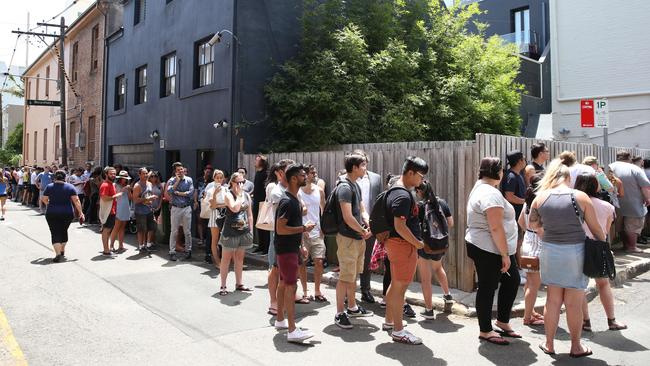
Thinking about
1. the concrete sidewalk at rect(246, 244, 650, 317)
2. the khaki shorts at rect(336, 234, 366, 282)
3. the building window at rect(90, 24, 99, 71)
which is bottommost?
the concrete sidewalk at rect(246, 244, 650, 317)

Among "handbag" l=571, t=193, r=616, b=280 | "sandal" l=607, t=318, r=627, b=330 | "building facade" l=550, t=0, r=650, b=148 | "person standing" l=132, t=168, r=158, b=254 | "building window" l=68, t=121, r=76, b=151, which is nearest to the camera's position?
"handbag" l=571, t=193, r=616, b=280

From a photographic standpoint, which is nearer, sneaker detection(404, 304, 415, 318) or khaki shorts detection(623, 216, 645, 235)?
sneaker detection(404, 304, 415, 318)

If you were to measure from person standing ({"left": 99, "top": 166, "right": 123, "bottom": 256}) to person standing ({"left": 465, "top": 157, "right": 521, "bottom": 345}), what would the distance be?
798 cm

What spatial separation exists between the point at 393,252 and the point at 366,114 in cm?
726

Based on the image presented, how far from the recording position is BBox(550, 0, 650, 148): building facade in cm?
1681

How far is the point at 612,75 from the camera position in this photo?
17438 millimetres

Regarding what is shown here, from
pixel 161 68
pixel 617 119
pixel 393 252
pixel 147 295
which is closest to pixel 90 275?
pixel 147 295

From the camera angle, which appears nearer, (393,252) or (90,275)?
(393,252)

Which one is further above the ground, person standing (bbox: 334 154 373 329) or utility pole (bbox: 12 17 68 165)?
utility pole (bbox: 12 17 68 165)

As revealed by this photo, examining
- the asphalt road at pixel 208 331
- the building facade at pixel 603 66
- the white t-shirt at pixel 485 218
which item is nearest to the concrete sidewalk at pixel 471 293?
the asphalt road at pixel 208 331

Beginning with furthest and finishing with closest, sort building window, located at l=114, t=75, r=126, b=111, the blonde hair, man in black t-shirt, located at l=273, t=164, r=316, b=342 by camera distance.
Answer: building window, located at l=114, t=75, r=126, b=111
man in black t-shirt, located at l=273, t=164, r=316, b=342
the blonde hair

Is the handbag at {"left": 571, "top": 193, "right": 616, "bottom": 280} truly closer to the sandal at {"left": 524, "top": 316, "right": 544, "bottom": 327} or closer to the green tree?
the sandal at {"left": 524, "top": 316, "right": 544, "bottom": 327}

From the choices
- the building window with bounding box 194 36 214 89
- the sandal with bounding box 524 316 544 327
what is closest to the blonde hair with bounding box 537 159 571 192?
the sandal with bounding box 524 316 544 327

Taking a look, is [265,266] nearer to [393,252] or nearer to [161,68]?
[393,252]
